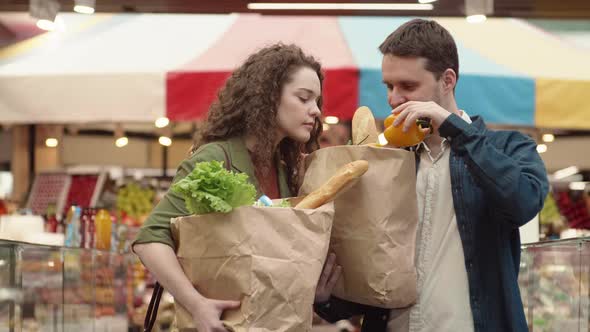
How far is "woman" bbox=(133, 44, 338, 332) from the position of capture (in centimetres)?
298

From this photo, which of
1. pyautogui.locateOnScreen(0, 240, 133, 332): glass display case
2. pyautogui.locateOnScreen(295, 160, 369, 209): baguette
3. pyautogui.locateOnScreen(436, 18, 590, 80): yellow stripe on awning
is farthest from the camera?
pyautogui.locateOnScreen(436, 18, 590, 80): yellow stripe on awning

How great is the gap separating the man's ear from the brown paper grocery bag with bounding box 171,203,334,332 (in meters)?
0.71

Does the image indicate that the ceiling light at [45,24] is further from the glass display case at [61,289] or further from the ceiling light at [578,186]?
the ceiling light at [578,186]

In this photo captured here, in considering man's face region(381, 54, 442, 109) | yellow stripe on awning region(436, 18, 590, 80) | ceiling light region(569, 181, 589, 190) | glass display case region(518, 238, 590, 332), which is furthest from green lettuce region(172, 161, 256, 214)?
ceiling light region(569, 181, 589, 190)

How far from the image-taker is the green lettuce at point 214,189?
2.62m

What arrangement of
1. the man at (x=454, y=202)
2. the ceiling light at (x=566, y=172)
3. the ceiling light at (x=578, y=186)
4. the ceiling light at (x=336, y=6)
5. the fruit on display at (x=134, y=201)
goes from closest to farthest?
the man at (x=454, y=202) < the ceiling light at (x=336, y=6) < the fruit on display at (x=134, y=201) < the ceiling light at (x=578, y=186) < the ceiling light at (x=566, y=172)

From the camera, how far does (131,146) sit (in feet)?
41.1

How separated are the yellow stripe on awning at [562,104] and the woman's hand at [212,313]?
505cm

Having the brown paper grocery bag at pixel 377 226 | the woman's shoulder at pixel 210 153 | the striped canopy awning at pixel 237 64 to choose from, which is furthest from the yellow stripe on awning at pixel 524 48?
the woman's shoulder at pixel 210 153

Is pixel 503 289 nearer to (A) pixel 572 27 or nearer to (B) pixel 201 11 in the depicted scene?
(B) pixel 201 11

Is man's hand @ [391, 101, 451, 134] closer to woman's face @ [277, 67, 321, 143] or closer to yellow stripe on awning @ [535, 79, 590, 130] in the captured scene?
woman's face @ [277, 67, 321, 143]

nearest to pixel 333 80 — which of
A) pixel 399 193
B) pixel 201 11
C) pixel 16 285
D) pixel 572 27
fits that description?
pixel 201 11

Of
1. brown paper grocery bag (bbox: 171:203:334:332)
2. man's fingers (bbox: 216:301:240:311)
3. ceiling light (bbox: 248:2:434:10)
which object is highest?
ceiling light (bbox: 248:2:434:10)

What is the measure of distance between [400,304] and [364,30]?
5.25 m
